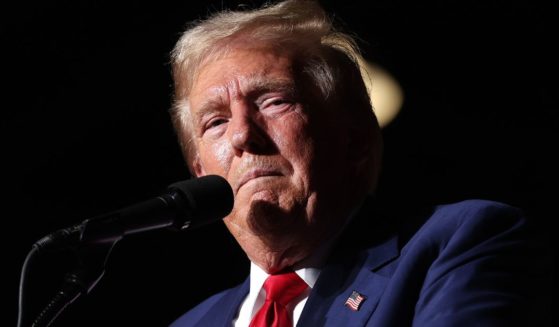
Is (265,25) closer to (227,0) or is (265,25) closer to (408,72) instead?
(227,0)

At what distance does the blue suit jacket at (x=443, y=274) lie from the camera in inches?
77.3

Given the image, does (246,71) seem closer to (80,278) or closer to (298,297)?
(298,297)

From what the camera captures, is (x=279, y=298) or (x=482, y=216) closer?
(x=482, y=216)

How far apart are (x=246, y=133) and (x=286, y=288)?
57 centimetres

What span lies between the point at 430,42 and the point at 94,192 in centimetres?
200

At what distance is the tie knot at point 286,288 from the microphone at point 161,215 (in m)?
0.68

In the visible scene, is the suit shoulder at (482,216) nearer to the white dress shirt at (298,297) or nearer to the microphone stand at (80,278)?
the white dress shirt at (298,297)

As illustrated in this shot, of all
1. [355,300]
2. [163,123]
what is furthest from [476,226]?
Result: [163,123]

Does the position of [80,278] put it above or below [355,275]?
above

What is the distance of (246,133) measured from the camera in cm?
257

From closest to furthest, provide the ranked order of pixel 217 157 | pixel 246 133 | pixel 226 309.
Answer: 1. pixel 246 133
2. pixel 217 157
3. pixel 226 309

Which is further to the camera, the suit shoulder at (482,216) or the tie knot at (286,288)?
the tie knot at (286,288)

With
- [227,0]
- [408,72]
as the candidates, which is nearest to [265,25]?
[227,0]

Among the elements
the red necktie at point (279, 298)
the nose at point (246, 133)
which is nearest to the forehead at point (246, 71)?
the nose at point (246, 133)
